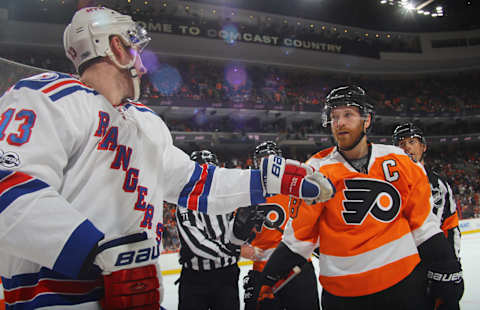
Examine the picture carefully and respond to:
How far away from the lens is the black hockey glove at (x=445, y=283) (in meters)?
1.99

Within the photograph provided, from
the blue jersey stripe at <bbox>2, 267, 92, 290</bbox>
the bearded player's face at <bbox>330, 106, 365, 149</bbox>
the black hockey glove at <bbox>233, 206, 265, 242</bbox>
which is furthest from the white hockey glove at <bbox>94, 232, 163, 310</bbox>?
the black hockey glove at <bbox>233, 206, 265, 242</bbox>

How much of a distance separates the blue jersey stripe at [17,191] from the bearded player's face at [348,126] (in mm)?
1818

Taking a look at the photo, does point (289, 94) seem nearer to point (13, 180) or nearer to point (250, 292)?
point (250, 292)

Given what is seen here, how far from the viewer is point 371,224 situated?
2018mm

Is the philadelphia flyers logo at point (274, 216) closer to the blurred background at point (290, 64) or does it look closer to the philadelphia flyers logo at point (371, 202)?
the philadelphia flyers logo at point (371, 202)

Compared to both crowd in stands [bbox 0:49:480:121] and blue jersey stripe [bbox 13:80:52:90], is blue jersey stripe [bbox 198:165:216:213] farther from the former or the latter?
crowd in stands [bbox 0:49:480:121]

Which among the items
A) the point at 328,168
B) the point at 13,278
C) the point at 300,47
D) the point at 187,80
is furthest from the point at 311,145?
the point at 13,278

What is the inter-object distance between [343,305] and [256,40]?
2220 cm

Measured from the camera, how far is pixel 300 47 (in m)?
23.8

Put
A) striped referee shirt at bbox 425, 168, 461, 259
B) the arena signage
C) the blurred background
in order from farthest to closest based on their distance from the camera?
the arena signage < the blurred background < striped referee shirt at bbox 425, 168, 461, 259

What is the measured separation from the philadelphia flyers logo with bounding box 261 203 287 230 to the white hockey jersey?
7.79ft

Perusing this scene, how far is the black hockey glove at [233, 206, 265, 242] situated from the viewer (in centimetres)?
309

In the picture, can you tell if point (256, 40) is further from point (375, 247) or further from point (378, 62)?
point (375, 247)

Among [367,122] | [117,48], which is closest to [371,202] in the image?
[367,122]
